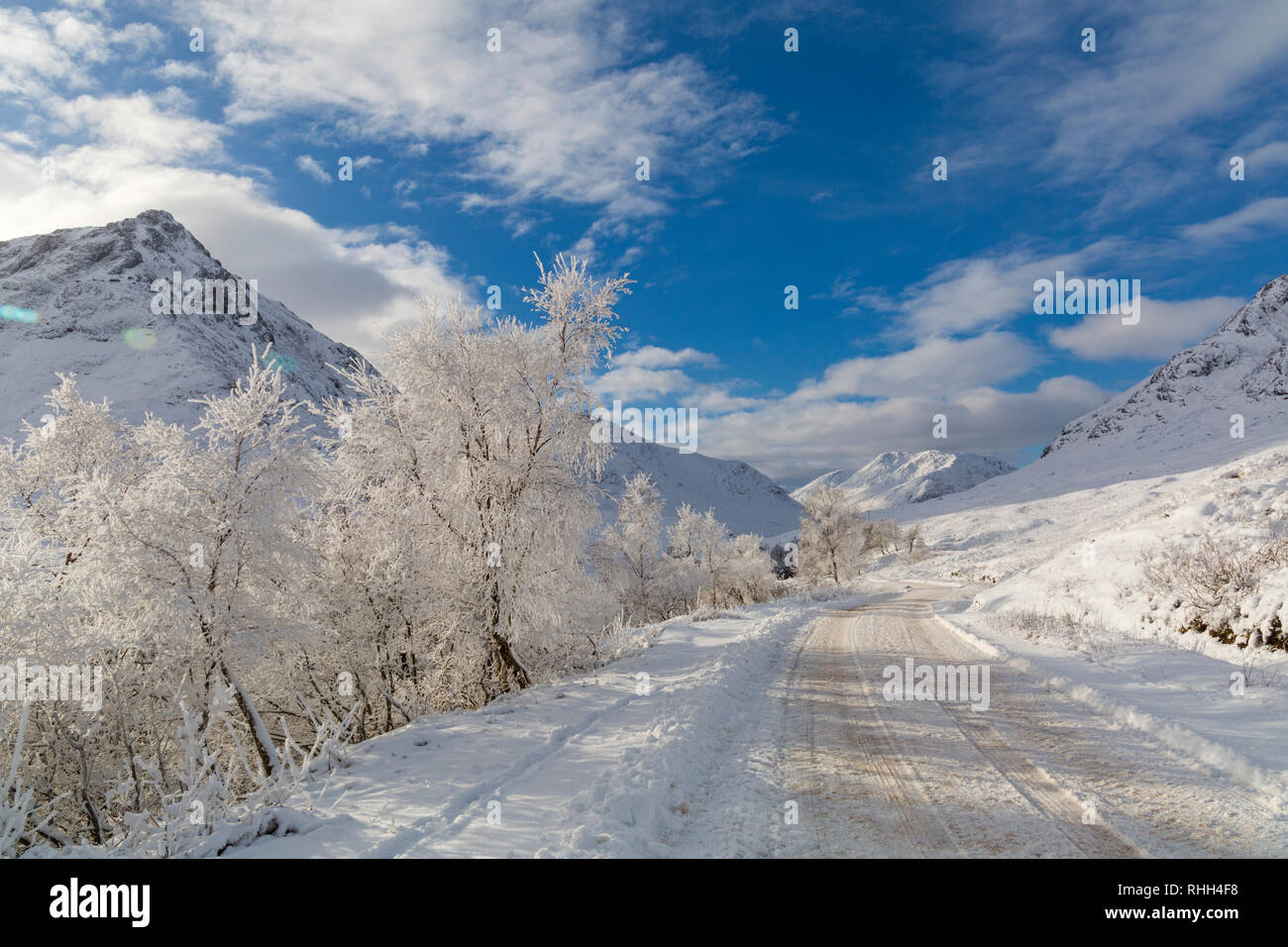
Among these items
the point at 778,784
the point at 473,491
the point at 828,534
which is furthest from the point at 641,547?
the point at 778,784

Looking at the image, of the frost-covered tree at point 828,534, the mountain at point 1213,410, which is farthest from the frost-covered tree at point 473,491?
the mountain at point 1213,410

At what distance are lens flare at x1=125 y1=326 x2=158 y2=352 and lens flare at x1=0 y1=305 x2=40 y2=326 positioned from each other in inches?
1131

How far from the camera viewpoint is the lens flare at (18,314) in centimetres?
17025

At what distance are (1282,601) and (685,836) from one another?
13301 millimetres

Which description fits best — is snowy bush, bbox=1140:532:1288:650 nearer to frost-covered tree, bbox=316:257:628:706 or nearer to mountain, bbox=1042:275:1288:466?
frost-covered tree, bbox=316:257:628:706

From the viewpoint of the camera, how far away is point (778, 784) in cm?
656

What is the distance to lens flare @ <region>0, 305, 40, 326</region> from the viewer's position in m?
170

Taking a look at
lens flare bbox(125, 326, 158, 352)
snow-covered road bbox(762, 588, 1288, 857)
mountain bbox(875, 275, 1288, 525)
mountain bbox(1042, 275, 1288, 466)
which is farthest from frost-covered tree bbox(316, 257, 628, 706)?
lens flare bbox(125, 326, 158, 352)

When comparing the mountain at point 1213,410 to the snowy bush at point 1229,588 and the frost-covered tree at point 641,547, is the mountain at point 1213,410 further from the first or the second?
the snowy bush at point 1229,588

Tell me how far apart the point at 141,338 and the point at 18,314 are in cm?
4332
